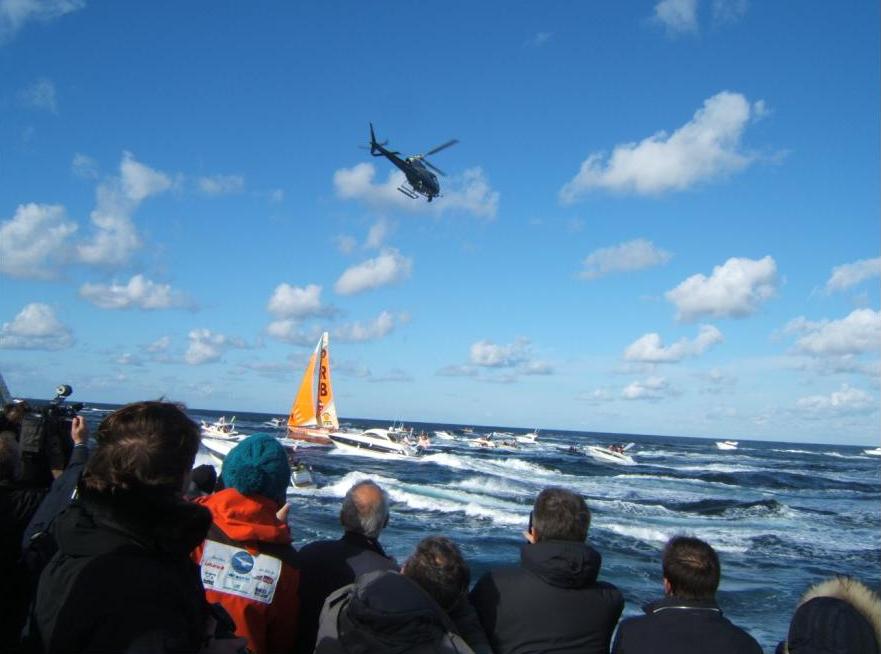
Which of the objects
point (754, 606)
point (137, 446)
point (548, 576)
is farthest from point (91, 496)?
point (754, 606)

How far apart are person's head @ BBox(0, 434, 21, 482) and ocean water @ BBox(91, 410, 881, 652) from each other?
29.9 ft

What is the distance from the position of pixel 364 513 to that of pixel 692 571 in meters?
1.46

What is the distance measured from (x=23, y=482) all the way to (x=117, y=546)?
2.42 meters

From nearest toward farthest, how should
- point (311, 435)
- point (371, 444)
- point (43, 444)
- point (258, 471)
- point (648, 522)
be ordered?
1. point (258, 471)
2. point (43, 444)
3. point (648, 522)
4. point (371, 444)
5. point (311, 435)

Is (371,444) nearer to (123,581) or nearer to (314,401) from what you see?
(314,401)

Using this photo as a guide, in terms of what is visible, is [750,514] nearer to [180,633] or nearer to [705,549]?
[705,549]

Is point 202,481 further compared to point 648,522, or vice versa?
point 648,522

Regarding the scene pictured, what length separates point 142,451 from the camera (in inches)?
67.3

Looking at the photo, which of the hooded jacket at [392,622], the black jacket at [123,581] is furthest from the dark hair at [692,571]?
the black jacket at [123,581]

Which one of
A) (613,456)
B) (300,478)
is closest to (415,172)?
(300,478)

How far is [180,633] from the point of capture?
4.98 ft

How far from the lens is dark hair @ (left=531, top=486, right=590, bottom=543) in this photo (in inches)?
121

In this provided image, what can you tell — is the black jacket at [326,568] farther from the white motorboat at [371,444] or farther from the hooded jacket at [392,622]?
the white motorboat at [371,444]

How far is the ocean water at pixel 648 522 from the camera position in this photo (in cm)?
1252
